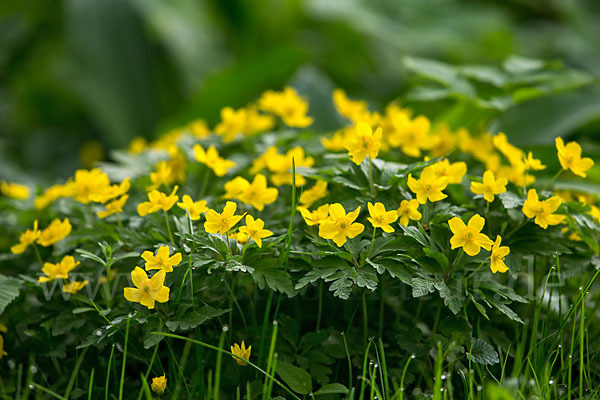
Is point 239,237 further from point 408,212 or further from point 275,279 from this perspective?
point 408,212

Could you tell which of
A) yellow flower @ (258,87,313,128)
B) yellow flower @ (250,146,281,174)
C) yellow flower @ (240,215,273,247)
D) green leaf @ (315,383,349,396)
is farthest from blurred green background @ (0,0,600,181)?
green leaf @ (315,383,349,396)

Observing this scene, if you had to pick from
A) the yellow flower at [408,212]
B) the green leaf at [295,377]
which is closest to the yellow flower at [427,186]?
the yellow flower at [408,212]

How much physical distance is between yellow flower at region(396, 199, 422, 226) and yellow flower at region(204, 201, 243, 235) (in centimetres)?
28

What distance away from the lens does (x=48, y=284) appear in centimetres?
118

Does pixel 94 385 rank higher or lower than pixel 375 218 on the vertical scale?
lower

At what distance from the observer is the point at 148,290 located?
979mm

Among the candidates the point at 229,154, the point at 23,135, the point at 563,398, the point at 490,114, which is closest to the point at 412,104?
the point at 490,114

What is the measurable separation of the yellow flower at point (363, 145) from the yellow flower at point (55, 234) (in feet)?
1.88

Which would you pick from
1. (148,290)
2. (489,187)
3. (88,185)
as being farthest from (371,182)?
(88,185)

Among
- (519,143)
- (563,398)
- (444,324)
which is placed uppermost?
(519,143)

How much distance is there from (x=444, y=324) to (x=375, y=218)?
0.23 meters

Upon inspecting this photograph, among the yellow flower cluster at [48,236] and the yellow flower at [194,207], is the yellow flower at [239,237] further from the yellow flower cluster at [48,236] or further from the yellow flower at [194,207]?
the yellow flower cluster at [48,236]

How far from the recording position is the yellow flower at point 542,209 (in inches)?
42.0

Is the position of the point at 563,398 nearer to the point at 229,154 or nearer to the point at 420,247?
the point at 420,247
